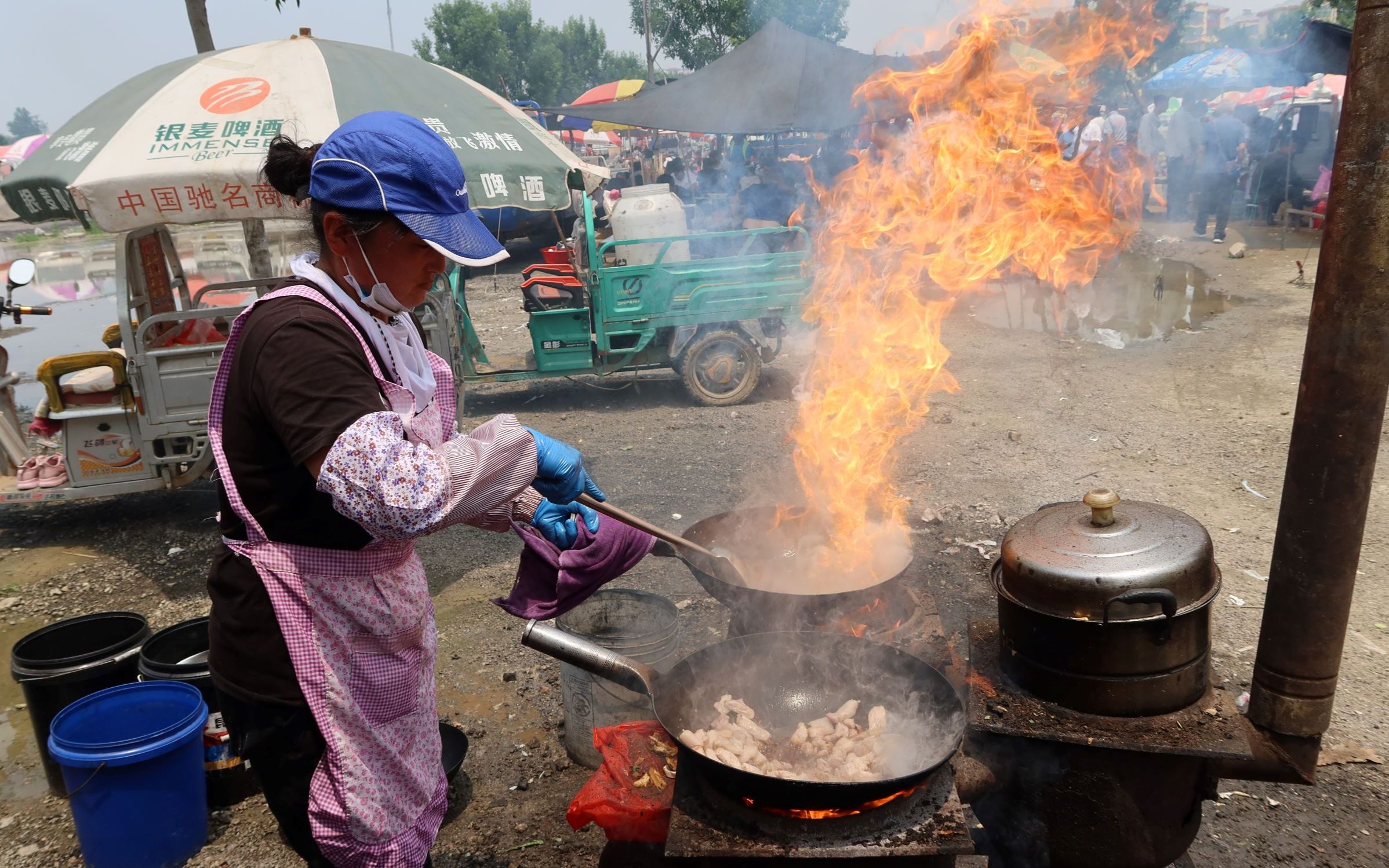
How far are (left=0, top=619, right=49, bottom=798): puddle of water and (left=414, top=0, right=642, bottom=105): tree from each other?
62.6 m

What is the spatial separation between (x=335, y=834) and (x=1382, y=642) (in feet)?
17.4

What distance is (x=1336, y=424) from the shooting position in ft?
8.22

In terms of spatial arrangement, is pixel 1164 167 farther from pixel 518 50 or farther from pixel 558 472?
pixel 518 50

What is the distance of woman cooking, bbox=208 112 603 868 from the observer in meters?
1.77

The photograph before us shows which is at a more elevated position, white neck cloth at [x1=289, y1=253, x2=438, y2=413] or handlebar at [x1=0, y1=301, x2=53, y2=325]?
white neck cloth at [x1=289, y1=253, x2=438, y2=413]

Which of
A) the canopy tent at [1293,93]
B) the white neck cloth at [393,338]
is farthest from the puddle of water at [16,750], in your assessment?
the canopy tent at [1293,93]

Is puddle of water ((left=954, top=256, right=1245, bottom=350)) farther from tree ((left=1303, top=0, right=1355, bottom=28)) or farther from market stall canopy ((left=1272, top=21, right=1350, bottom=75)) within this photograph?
tree ((left=1303, top=0, right=1355, bottom=28))

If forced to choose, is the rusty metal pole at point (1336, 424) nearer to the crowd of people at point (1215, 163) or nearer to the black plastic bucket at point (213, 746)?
the black plastic bucket at point (213, 746)

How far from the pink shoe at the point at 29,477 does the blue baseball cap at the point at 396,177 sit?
670 cm

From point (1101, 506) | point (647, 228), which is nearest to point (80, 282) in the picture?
point (647, 228)

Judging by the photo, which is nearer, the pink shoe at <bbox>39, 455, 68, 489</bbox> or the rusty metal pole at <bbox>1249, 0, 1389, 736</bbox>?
the rusty metal pole at <bbox>1249, 0, 1389, 736</bbox>

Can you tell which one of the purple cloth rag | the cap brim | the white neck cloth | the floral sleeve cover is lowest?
the purple cloth rag

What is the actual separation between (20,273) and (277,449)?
24.8ft

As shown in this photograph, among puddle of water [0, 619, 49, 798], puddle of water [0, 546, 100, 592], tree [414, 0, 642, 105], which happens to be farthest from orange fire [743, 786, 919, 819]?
tree [414, 0, 642, 105]
